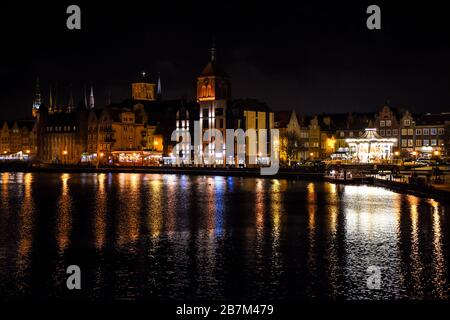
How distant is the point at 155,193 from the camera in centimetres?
5909

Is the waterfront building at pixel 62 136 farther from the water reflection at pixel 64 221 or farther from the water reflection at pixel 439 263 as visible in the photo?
the water reflection at pixel 439 263

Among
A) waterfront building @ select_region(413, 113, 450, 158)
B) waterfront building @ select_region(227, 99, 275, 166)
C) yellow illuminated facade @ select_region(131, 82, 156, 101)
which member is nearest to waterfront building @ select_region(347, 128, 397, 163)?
waterfront building @ select_region(413, 113, 450, 158)

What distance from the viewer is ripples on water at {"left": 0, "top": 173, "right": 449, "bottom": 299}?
2016cm

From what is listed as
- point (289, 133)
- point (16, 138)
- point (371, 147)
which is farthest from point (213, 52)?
point (16, 138)

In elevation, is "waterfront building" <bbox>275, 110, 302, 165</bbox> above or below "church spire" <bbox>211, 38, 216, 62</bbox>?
below

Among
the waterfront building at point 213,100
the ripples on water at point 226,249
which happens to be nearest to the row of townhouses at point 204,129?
the waterfront building at point 213,100

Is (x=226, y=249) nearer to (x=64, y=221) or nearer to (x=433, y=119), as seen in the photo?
(x=64, y=221)

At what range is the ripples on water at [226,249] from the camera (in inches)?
794

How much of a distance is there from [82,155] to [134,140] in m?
14.7

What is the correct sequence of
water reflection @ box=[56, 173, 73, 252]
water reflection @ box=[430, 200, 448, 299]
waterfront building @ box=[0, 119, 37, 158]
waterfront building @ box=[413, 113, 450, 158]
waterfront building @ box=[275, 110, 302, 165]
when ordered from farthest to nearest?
waterfront building @ box=[0, 119, 37, 158]
waterfront building @ box=[275, 110, 302, 165]
waterfront building @ box=[413, 113, 450, 158]
water reflection @ box=[56, 173, 73, 252]
water reflection @ box=[430, 200, 448, 299]

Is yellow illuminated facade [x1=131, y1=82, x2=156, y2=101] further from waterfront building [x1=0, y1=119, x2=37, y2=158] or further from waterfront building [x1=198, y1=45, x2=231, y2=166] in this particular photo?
waterfront building [x1=198, y1=45, x2=231, y2=166]

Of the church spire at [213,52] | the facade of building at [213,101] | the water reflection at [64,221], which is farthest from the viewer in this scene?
the church spire at [213,52]
